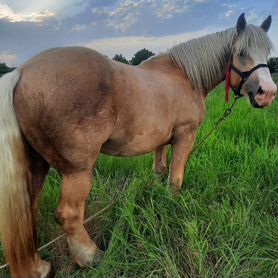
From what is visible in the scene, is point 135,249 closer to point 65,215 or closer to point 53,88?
point 65,215

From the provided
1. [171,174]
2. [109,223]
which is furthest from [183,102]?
[109,223]

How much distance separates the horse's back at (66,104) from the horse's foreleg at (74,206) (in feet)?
0.28

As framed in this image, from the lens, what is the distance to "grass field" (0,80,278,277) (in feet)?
7.38

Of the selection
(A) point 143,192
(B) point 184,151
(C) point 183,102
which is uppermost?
(C) point 183,102

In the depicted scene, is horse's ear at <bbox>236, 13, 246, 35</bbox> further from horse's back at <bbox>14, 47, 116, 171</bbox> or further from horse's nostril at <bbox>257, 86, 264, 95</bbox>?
horse's back at <bbox>14, 47, 116, 171</bbox>

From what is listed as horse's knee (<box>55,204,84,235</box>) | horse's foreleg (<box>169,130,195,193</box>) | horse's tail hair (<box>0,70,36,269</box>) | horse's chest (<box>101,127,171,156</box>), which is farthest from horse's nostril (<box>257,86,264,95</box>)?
horse's tail hair (<box>0,70,36,269</box>)

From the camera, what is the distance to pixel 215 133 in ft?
13.5

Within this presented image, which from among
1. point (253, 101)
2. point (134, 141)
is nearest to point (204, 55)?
point (253, 101)

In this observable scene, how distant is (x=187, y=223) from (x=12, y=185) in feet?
3.94

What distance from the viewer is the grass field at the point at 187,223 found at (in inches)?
88.6

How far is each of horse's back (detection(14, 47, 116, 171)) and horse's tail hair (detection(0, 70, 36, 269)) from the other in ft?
0.19

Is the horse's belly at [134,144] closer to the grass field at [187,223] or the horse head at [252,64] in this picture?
the grass field at [187,223]

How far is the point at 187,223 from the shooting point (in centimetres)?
241

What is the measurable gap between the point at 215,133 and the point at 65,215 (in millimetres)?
2462
